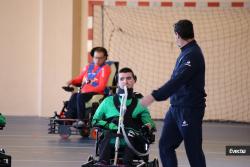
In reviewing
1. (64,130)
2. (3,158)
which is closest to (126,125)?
(3,158)

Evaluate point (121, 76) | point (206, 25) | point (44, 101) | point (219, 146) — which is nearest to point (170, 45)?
point (206, 25)

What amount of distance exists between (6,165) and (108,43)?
6.86m

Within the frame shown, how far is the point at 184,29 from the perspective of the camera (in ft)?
18.5

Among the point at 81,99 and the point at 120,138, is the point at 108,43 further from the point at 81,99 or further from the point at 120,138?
the point at 120,138

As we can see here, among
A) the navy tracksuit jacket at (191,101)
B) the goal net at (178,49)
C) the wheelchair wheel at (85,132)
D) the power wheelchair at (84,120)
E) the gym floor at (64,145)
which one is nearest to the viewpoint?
the navy tracksuit jacket at (191,101)

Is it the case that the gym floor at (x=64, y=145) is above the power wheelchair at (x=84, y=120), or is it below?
below

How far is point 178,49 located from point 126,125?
668cm

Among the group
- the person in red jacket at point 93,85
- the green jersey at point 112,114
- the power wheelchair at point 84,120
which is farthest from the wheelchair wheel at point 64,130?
the green jersey at point 112,114

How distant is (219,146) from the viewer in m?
9.70

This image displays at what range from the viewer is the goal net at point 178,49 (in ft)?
41.7

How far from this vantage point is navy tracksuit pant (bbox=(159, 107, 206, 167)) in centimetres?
564

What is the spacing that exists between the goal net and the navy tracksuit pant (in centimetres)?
710

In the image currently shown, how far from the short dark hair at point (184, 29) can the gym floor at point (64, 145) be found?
2.54m

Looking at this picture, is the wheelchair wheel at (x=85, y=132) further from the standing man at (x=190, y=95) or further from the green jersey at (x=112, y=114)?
the standing man at (x=190, y=95)
